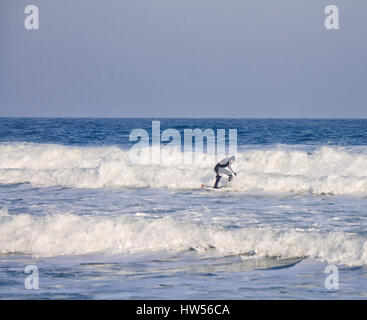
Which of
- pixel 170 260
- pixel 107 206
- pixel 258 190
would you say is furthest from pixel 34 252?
pixel 258 190

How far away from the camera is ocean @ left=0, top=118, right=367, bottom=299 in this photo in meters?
8.12

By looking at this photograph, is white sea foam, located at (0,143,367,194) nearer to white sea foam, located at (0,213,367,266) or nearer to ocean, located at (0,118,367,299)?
ocean, located at (0,118,367,299)

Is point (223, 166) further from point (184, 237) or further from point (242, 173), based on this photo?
point (184, 237)

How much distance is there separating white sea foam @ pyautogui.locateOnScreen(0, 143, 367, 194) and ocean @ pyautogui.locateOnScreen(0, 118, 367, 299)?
0.10 meters

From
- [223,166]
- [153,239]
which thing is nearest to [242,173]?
[223,166]

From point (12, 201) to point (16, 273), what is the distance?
7.74 m

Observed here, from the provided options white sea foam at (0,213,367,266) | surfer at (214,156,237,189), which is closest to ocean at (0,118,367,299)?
white sea foam at (0,213,367,266)

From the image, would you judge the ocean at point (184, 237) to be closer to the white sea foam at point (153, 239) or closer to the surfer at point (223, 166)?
the white sea foam at point (153, 239)

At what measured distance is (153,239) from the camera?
36.1 feet

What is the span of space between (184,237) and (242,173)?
9.54 m

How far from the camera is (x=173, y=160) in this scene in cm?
2584
